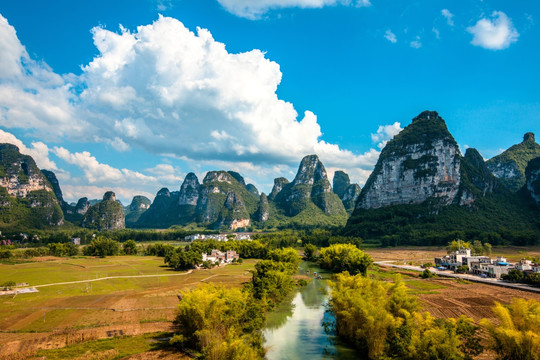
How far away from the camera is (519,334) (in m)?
17.6

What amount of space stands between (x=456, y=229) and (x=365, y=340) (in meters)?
98.3

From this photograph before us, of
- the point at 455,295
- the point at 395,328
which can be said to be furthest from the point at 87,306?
the point at 455,295

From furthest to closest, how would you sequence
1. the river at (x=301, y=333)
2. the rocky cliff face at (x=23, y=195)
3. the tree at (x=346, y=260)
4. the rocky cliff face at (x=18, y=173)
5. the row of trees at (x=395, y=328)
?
the rocky cliff face at (x=18, y=173) < the rocky cliff face at (x=23, y=195) < the tree at (x=346, y=260) < the river at (x=301, y=333) < the row of trees at (x=395, y=328)

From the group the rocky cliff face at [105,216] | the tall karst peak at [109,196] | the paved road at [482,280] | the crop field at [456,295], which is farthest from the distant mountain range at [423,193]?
the crop field at [456,295]

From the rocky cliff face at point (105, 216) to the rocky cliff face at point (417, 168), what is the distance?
431ft

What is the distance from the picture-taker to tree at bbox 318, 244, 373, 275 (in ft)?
176

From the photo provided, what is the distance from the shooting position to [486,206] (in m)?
121

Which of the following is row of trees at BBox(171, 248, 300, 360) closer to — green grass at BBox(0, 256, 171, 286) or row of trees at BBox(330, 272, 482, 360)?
row of trees at BBox(330, 272, 482, 360)

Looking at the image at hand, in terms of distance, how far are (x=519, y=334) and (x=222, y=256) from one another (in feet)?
233

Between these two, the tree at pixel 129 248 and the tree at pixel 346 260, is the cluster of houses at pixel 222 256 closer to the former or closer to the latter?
the tree at pixel 346 260

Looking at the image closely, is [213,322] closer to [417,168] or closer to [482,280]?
[482,280]

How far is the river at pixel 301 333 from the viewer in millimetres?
25406

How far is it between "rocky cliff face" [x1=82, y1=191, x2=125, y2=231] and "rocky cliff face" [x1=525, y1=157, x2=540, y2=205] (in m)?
193

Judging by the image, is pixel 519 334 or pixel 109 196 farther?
pixel 109 196
